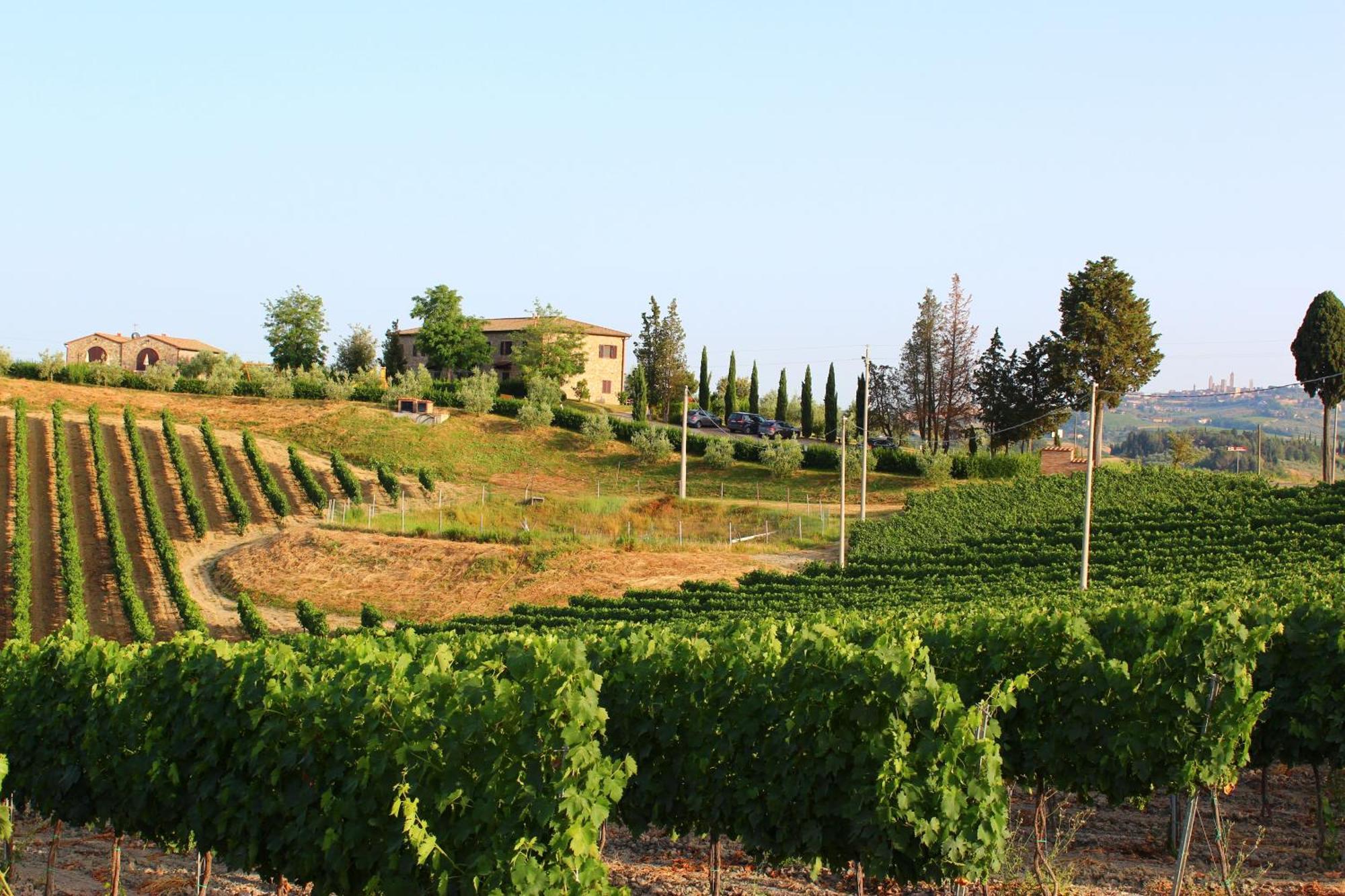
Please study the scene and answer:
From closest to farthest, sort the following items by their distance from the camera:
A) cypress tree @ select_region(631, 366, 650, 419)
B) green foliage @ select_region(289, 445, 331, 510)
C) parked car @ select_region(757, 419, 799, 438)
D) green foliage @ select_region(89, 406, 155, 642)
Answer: green foliage @ select_region(89, 406, 155, 642)
green foliage @ select_region(289, 445, 331, 510)
parked car @ select_region(757, 419, 799, 438)
cypress tree @ select_region(631, 366, 650, 419)

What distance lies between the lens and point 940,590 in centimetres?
3422

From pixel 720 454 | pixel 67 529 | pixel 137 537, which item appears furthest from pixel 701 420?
pixel 67 529

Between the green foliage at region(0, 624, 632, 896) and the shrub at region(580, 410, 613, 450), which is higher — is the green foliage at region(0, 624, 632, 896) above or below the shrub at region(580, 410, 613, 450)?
below

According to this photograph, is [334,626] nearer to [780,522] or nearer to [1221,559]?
[780,522]

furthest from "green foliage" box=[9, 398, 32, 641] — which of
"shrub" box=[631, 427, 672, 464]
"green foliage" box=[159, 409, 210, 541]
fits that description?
"shrub" box=[631, 427, 672, 464]

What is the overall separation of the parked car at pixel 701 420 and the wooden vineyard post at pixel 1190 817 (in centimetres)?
6540

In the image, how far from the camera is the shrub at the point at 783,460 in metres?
59.5

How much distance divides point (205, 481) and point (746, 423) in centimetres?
3381

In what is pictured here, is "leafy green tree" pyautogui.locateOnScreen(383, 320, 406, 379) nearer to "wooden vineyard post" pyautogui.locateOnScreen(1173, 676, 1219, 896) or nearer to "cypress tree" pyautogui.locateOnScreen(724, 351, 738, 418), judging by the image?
"cypress tree" pyautogui.locateOnScreen(724, 351, 738, 418)

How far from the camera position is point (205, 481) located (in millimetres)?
54344

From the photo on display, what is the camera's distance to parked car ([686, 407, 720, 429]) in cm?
7838

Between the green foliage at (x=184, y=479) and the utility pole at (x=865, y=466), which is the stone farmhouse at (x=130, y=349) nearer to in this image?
the green foliage at (x=184, y=479)

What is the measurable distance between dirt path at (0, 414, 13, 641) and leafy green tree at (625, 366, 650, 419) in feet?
113

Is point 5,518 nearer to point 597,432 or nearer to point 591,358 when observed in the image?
point 597,432
